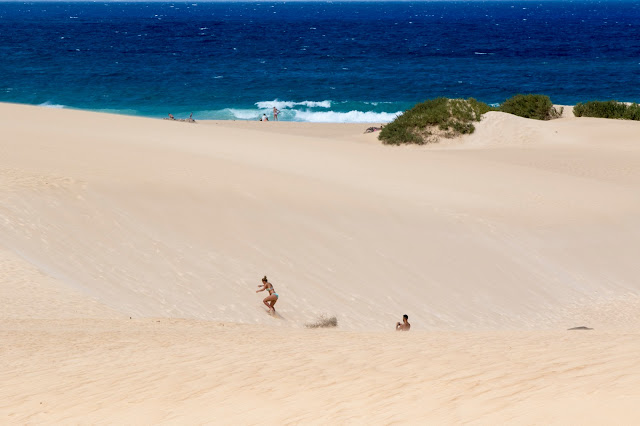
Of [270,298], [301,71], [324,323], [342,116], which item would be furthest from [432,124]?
[301,71]

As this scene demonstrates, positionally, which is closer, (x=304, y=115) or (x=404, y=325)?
(x=404, y=325)

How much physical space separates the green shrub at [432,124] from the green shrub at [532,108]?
540cm

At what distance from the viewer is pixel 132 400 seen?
309 inches

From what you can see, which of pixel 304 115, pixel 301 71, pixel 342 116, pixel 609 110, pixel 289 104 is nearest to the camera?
pixel 609 110

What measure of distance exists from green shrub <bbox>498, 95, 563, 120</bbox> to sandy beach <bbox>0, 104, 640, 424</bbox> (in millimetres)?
9461

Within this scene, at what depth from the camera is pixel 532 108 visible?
131 feet

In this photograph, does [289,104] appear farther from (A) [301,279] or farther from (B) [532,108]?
(A) [301,279]

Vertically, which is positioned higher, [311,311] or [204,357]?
[204,357]

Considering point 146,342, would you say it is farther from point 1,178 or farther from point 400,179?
point 400,179

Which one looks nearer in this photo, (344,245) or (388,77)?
(344,245)

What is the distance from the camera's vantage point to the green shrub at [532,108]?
130ft

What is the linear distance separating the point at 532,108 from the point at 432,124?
24.5ft

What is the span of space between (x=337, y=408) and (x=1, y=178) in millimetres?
12037

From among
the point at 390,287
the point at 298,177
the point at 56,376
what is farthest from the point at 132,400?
the point at 298,177
